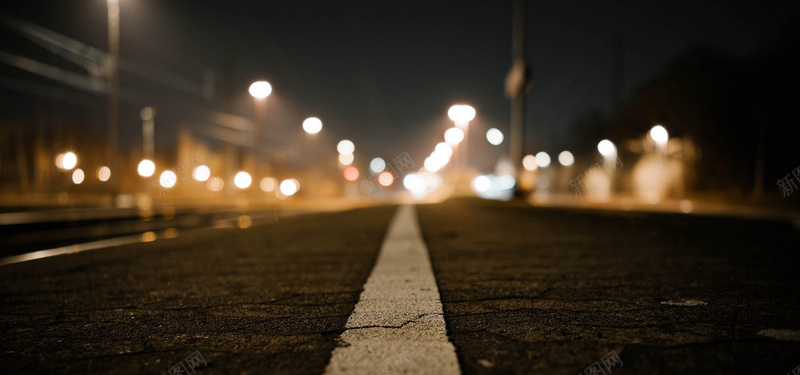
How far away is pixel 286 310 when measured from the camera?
255 centimetres

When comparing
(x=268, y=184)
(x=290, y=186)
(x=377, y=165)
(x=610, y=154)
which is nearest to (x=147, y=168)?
(x=377, y=165)

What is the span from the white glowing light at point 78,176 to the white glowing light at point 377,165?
1378 inches

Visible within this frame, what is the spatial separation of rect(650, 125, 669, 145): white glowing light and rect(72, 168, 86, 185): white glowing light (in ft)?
200

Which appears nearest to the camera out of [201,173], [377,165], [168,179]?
[168,179]

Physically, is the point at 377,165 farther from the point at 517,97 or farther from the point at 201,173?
the point at 517,97

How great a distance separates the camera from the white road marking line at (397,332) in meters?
1.72

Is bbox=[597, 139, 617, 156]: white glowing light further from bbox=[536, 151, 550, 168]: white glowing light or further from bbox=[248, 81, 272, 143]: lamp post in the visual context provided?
bbox=[248, 81, 272, 143]: lamp post

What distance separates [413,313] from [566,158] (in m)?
81.0

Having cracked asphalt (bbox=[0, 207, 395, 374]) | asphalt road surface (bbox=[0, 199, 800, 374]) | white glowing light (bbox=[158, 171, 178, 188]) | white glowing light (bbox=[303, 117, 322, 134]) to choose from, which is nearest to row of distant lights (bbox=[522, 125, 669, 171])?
white glowing light (bbox=[303, 117, 322, 134])

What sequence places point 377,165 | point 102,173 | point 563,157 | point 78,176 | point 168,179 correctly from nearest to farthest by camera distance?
point 78,176
point 102,173
point 168,179
point 377,165
point 563,157

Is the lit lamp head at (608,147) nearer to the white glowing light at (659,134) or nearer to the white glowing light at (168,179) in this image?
the white glowing light at (659,134)

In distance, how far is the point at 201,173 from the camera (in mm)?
75750

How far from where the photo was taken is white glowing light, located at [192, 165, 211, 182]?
71.8 metres

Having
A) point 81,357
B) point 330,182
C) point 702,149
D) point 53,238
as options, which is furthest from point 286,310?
point 330,182
